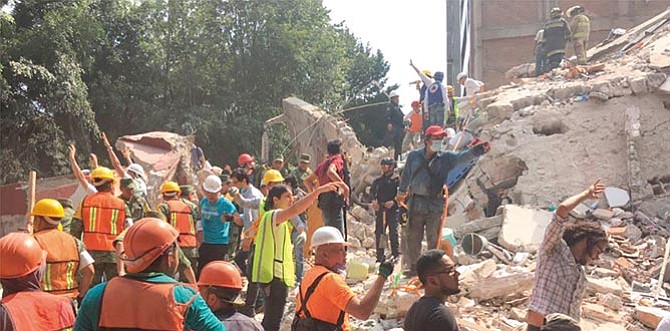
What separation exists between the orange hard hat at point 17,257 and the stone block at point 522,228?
670 cm

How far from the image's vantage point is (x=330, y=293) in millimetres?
3713

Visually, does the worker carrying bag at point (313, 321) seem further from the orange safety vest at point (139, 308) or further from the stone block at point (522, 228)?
the stone block at point (522, 228)

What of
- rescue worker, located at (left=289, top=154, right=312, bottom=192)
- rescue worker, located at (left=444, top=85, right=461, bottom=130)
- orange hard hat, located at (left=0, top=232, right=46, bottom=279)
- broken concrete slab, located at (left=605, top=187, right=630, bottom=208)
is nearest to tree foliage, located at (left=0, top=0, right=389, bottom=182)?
rescue worker, located at (left=444, top=85, right=461, bottom=130)

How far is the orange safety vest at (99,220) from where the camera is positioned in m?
6.08

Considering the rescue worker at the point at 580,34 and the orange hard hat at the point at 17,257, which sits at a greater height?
the rescue worker at the point at 580,34

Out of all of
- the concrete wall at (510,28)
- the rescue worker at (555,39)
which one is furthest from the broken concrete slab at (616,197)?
the concrete wall at (510,28)

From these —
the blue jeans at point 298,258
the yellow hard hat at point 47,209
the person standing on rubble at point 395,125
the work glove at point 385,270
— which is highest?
the person standing on rubble at point 395,125

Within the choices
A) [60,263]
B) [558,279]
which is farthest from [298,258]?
[558,279]

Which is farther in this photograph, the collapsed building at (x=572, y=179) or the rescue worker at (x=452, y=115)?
the rescue worker at (x=452, y=115)

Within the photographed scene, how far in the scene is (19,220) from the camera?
54.2ft

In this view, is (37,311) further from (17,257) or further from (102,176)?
(102,176)

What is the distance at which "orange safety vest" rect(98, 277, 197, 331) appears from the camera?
2.74 m

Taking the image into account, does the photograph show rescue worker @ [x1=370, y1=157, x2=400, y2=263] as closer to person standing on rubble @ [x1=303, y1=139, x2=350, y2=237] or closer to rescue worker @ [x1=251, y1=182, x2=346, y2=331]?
person standing on rubble @ [x1=303, y1=139, x2=350, y2=237]

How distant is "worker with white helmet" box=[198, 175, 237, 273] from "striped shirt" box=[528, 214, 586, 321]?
386 centimetres
